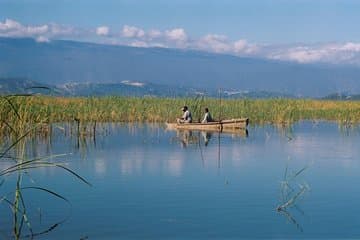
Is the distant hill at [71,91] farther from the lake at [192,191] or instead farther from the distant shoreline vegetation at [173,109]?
the lake at [192,191]

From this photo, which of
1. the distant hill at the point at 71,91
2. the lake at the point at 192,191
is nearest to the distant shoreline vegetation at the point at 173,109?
the distant hill at the point at 71,91

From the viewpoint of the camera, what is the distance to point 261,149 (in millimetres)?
21484

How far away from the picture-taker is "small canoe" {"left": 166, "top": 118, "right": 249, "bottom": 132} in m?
26.9

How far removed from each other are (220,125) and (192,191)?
535 inches

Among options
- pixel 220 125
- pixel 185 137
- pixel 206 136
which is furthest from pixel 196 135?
pixel 220 125

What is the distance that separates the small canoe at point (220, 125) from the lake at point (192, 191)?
351cm

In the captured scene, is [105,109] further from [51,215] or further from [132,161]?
[51,215]

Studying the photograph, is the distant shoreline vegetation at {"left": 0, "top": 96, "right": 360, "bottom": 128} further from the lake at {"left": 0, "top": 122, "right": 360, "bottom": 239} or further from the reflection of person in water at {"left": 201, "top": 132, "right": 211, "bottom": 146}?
the lake at {"left": 0, "top": 122, "right": 360, "bottom": 239}

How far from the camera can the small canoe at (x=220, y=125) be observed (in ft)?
88.2

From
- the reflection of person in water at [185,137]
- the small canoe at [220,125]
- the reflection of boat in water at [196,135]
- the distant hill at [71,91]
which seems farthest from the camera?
the small canoe at [220,125]

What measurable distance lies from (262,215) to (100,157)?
26.0 ft

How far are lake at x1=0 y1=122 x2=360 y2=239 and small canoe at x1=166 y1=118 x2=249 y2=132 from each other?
3507mm

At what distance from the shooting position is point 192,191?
13.6 m

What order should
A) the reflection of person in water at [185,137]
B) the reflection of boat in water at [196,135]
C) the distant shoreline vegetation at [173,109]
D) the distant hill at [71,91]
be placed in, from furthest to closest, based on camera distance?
the distant shoreline vegetation at [173,109]
the reflection of boat in water at [196,135]
the reflection of person in water at [185,137]
the distant hill at [71,91]
